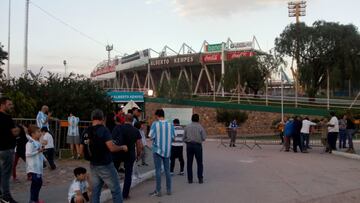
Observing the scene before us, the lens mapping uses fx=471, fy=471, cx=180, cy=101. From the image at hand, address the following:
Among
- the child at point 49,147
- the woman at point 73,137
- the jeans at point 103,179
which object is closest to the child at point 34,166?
the jeans at point 103,179

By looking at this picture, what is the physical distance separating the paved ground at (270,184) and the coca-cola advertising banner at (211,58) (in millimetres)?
44255

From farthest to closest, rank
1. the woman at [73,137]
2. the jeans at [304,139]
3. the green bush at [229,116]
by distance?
the green bush at [229,116], the jeans at [304,139], the woman at [73,137]

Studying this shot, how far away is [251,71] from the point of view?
49375 millimetres

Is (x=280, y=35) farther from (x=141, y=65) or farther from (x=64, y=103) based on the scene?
(x=141, y=65)

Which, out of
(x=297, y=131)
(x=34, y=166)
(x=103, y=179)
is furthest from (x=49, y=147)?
(x=297, y=131)

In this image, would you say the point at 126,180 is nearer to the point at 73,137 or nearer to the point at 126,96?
the point at 73,137

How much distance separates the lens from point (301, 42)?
145ft

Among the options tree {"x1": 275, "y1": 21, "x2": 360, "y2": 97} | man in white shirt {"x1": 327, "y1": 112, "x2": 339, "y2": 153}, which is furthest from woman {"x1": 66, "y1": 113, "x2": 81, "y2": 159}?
tree {"x1": 275, "y1": 21, "x2": 360, "y2": 97}

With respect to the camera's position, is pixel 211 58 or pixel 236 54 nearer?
pixel 236 54

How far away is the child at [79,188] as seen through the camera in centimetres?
724

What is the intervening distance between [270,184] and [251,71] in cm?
3853

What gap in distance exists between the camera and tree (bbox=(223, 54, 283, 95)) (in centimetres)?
4931

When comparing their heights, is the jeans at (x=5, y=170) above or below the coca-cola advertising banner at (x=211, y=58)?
below

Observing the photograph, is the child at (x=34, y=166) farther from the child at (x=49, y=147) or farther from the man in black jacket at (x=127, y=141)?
the child at (x=49, y=147)
